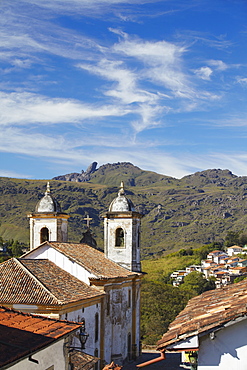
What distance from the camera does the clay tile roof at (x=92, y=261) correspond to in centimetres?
2138

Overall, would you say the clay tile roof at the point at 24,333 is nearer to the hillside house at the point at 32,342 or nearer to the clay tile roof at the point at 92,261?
the hillside house at the point at 32,342

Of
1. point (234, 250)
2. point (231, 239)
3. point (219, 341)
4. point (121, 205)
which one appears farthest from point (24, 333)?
point (231, 239)

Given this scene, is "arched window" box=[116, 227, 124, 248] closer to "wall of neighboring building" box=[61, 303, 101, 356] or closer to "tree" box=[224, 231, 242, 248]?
"wall of neighboring building" box=[61, 303, 101, 356]

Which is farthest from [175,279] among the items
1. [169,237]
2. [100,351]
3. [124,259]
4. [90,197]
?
[90,197]

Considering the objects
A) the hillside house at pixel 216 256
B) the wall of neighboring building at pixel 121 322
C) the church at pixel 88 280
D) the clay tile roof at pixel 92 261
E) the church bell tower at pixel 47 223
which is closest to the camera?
the church at pixel 88 280

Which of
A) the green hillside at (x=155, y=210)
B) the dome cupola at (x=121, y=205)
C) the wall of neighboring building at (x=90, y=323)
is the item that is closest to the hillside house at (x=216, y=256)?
the green hillside at (x=155, y=210)

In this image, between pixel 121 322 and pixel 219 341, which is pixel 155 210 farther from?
pixel 219 341

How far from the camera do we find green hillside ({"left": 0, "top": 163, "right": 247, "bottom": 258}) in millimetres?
100375

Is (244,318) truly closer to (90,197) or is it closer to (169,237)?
(169,237)

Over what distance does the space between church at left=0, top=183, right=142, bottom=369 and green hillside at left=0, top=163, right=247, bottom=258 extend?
2096 inches

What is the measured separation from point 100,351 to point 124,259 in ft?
22.0

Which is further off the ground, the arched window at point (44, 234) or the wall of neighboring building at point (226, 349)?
the arched window at point (44, 234)

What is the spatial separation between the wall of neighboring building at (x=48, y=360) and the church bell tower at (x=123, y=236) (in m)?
16.2

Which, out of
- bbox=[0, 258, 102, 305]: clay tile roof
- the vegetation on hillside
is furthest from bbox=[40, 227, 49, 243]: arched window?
the vegetation on hillside
